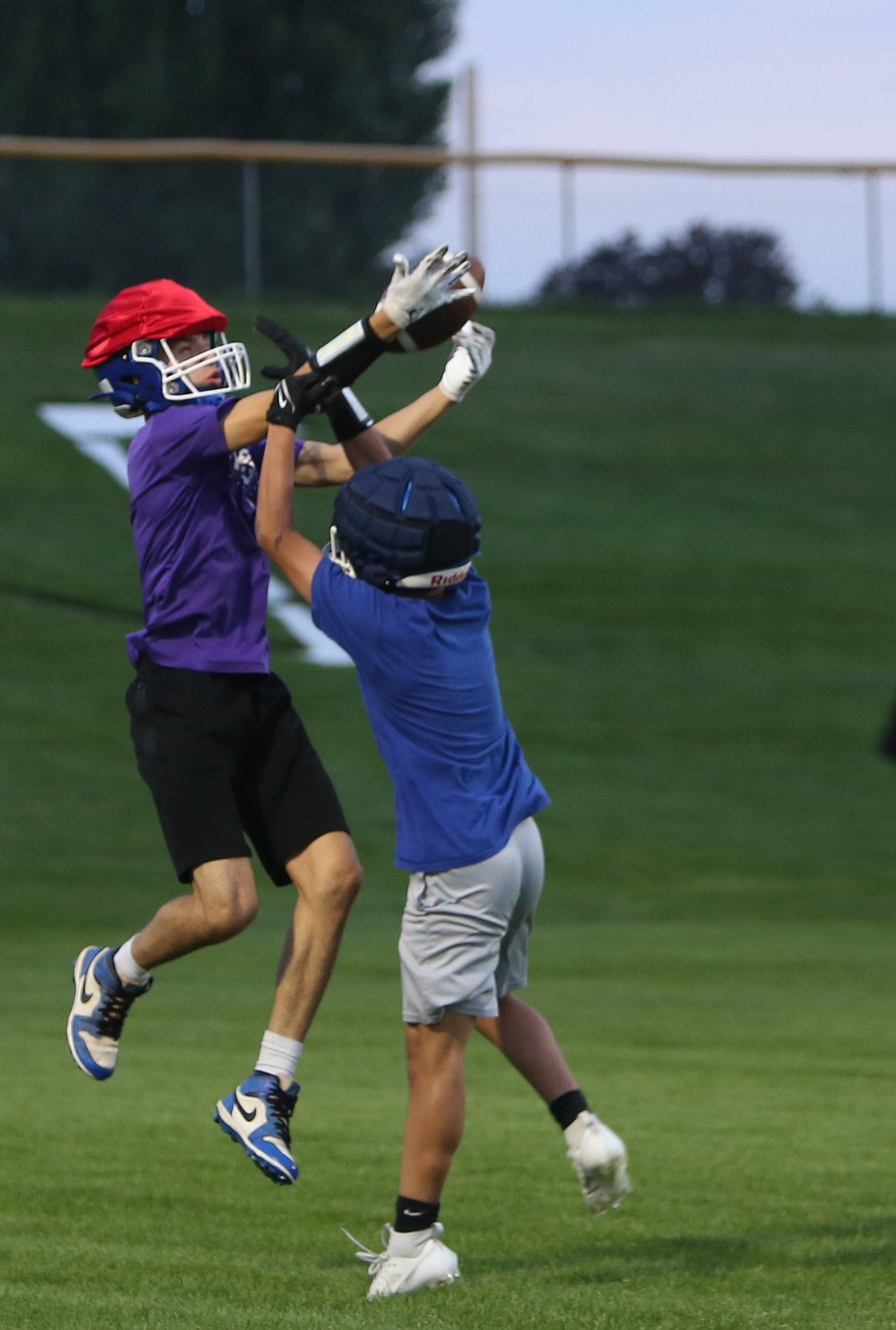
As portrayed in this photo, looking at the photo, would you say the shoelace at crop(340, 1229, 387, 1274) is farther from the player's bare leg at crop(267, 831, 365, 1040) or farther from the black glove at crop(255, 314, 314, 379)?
the black glove at crop(255, 314, 314, 379)

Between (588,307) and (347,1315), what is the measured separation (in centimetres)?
2996

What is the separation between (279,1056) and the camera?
6.42 meters

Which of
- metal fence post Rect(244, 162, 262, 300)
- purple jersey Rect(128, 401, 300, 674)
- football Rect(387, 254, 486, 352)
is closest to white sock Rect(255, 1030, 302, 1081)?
purple jersey Rect(128, 401, 300, 674)

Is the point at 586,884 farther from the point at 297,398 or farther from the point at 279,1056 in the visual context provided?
the point at 297,398

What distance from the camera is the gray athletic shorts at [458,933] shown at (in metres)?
5.85

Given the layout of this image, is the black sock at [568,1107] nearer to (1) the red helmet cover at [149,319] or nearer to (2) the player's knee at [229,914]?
(2) the player's knee at [229,914]

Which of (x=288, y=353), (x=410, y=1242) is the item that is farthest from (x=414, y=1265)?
(x=288, y=353)

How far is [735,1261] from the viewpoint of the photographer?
648cm

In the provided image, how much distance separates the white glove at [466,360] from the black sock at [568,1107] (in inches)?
80.7

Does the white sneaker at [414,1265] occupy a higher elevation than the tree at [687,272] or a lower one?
higher

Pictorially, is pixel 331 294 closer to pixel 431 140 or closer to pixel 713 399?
pixel 713 399

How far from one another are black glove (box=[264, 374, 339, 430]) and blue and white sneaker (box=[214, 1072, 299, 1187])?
6.20 ft

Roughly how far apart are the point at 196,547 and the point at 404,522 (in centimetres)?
102

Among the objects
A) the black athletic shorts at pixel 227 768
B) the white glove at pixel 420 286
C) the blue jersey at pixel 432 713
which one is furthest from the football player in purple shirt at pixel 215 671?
the blue jersey at pixel 432 713
